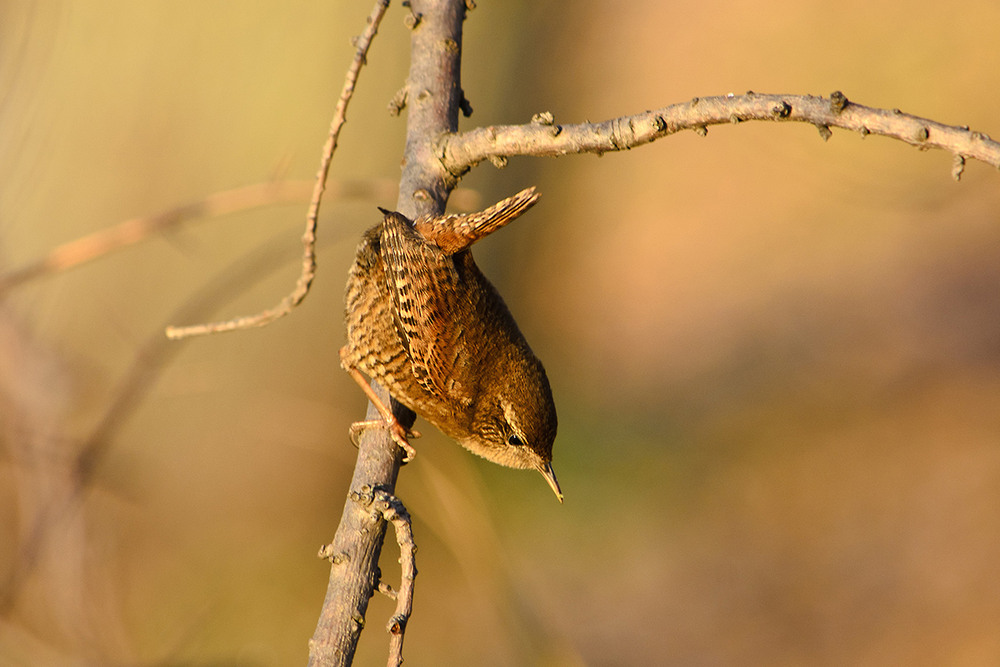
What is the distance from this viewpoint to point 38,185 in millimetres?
3387

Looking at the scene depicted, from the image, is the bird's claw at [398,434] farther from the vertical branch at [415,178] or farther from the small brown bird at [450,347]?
the small brown bird at [450,347]

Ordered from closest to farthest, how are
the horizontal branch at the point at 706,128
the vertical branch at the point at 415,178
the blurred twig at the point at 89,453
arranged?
the horizontal branch at the point at 706,128, the vertical branch at the point at 415,178, the blurred twig at the point at 89,453

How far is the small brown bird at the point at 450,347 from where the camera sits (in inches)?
111

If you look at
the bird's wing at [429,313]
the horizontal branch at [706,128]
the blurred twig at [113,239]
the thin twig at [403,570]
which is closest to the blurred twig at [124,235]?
the blurred twig at [113,239]

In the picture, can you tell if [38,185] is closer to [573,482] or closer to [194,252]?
[194,252]

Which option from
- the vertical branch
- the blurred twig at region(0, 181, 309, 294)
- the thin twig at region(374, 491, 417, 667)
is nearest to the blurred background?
the blurred twig at region(0, 181, 309, 294)

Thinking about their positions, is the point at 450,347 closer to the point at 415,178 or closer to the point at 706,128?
the point at 415,178

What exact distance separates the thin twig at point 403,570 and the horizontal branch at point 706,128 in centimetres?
99

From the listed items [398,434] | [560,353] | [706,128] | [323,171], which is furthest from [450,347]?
[560,353]

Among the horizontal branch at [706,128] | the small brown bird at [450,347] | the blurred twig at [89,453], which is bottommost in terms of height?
the blurred twig at [89,453]

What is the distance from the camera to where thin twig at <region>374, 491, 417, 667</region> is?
1.60 m

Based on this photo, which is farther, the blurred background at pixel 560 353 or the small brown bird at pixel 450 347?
the blurred background at pixel 560 353

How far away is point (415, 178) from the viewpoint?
246cm

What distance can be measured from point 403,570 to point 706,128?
119cm
